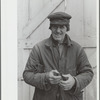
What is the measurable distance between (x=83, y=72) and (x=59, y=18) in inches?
8.3

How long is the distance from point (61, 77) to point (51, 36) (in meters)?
0.15

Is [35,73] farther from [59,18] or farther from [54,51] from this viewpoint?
[59,18]

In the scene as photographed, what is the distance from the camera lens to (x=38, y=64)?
0.84 meters

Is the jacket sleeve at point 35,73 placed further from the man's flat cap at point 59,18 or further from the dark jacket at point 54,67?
the man's flat cap at point 59,18

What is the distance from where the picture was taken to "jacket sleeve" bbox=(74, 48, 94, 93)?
839 mm

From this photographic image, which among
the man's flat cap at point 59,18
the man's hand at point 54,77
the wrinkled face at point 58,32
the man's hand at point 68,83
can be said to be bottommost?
the man's hand at point 68,83

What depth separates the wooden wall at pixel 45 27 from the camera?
2.82 feet

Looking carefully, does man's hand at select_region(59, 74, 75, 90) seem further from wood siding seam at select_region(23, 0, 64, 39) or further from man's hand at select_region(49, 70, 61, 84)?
wood siding seam at select_region(23, 0, 64, 39)

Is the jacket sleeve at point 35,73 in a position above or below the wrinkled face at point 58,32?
below

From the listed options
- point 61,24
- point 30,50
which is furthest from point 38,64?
point 61,24

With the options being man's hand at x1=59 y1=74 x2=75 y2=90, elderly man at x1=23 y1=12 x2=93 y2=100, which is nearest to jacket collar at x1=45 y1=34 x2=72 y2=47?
elderly man at x1=23 y1=12 x2=93 y2=100

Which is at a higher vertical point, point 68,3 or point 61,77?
point 68,3

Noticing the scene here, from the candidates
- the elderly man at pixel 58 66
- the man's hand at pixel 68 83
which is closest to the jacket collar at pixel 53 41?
the elderly man at pixel 58 66

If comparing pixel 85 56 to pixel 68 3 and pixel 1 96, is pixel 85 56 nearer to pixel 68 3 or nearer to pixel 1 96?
pixel 68 3
